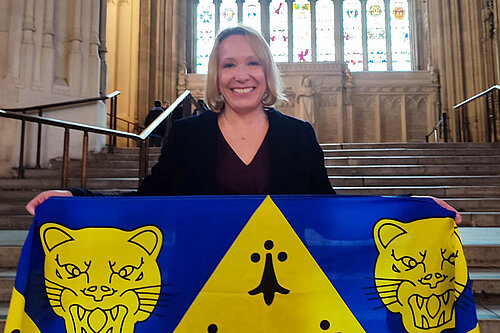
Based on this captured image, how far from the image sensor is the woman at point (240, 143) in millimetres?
1521

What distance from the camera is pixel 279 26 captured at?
1791 cm

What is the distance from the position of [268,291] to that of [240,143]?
578 mm

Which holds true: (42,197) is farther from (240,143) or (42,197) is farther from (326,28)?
(326,28)

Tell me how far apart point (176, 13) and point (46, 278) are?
1520 cm

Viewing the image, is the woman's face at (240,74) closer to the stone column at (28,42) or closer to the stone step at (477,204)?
the stone step at (477,204)

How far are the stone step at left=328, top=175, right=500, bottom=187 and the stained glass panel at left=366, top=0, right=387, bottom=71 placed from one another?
13266 millimetres

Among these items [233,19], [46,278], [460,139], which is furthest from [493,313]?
[233,19]

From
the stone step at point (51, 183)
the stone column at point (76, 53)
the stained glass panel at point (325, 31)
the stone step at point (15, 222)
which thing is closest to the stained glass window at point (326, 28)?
the stained glass panel at point (325, 31)

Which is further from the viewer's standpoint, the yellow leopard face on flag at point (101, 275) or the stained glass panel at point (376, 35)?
the stained glass panel at point (376, 35)

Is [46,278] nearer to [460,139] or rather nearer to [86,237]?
[86,237]

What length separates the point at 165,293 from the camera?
4.62 feet

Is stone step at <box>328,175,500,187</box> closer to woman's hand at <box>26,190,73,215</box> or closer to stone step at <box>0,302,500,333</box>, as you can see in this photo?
stone step at <box>0,302,500,333</box>

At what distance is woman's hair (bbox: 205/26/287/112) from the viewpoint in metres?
1.52

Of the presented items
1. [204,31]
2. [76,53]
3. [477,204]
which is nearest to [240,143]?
[477,204]
